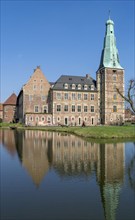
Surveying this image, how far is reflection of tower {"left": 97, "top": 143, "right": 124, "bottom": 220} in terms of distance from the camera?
841 centimetres

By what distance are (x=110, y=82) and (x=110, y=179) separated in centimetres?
5702

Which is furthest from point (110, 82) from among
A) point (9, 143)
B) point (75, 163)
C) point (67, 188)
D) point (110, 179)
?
point (67, 188)

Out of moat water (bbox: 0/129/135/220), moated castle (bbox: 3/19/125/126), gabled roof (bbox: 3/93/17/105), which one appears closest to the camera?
moat water (bbox: 0/129/135/220)

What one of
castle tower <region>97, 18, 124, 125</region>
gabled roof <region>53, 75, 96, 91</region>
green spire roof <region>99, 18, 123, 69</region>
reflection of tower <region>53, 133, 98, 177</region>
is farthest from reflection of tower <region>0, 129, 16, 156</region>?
green spire roof <region>99, 18, 123, 69</region>

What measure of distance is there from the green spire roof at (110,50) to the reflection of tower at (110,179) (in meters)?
53.2

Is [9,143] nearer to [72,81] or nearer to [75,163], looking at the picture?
[75,163]

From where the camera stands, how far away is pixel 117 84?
221 ft

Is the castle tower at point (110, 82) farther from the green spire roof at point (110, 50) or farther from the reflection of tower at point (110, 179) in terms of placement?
the reflection of tower at point (110, 179)

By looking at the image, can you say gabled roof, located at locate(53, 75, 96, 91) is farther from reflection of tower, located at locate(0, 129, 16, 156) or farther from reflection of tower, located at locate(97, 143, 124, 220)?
reflection of tower, located at locate(97, 143, 124, 220)

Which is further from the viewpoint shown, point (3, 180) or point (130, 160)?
point (130, 160)

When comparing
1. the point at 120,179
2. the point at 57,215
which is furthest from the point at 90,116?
the point at 57,215

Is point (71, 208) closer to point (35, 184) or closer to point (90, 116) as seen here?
point (35, 184)

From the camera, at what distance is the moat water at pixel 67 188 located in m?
7.82

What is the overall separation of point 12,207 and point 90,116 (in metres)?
59.8
